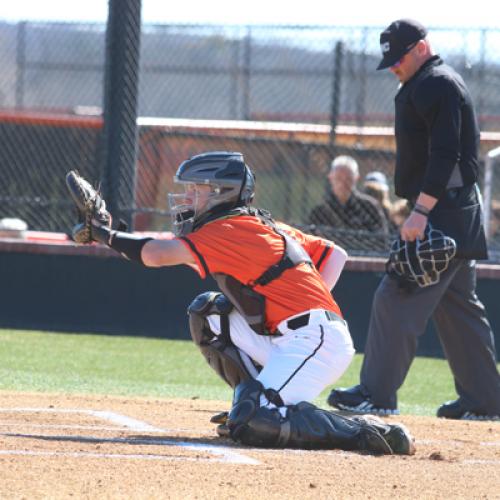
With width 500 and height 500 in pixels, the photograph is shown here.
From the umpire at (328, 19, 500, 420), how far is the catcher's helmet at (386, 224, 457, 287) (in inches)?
Answer: 2.9

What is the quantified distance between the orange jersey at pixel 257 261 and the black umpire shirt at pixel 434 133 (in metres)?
1.23

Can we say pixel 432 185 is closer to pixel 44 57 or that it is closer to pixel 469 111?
pixel 469 111

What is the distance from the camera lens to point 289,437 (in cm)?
499

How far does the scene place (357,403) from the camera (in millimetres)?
6512

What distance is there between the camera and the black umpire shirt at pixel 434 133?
6.18 meters

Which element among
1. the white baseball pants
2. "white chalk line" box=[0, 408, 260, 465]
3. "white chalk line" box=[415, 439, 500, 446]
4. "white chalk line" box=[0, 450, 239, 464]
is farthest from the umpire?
"white chalk line" box=[0, 450, 239, 464]

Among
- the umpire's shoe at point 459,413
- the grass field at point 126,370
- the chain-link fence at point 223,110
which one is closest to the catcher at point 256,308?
the umpire's shoe at point 459,413

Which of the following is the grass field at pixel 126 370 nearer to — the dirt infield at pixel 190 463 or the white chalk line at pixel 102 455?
the dirt infield at pixel 190 463

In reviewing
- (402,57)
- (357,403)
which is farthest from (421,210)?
(357,403)

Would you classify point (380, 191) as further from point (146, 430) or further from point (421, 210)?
point (146, 430)

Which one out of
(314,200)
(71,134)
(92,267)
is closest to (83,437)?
(92,267)

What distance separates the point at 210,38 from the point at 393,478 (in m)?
8.61

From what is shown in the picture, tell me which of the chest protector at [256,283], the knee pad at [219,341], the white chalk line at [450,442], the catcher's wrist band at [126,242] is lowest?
the white chalk line at [450,442]

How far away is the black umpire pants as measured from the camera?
255 inches
